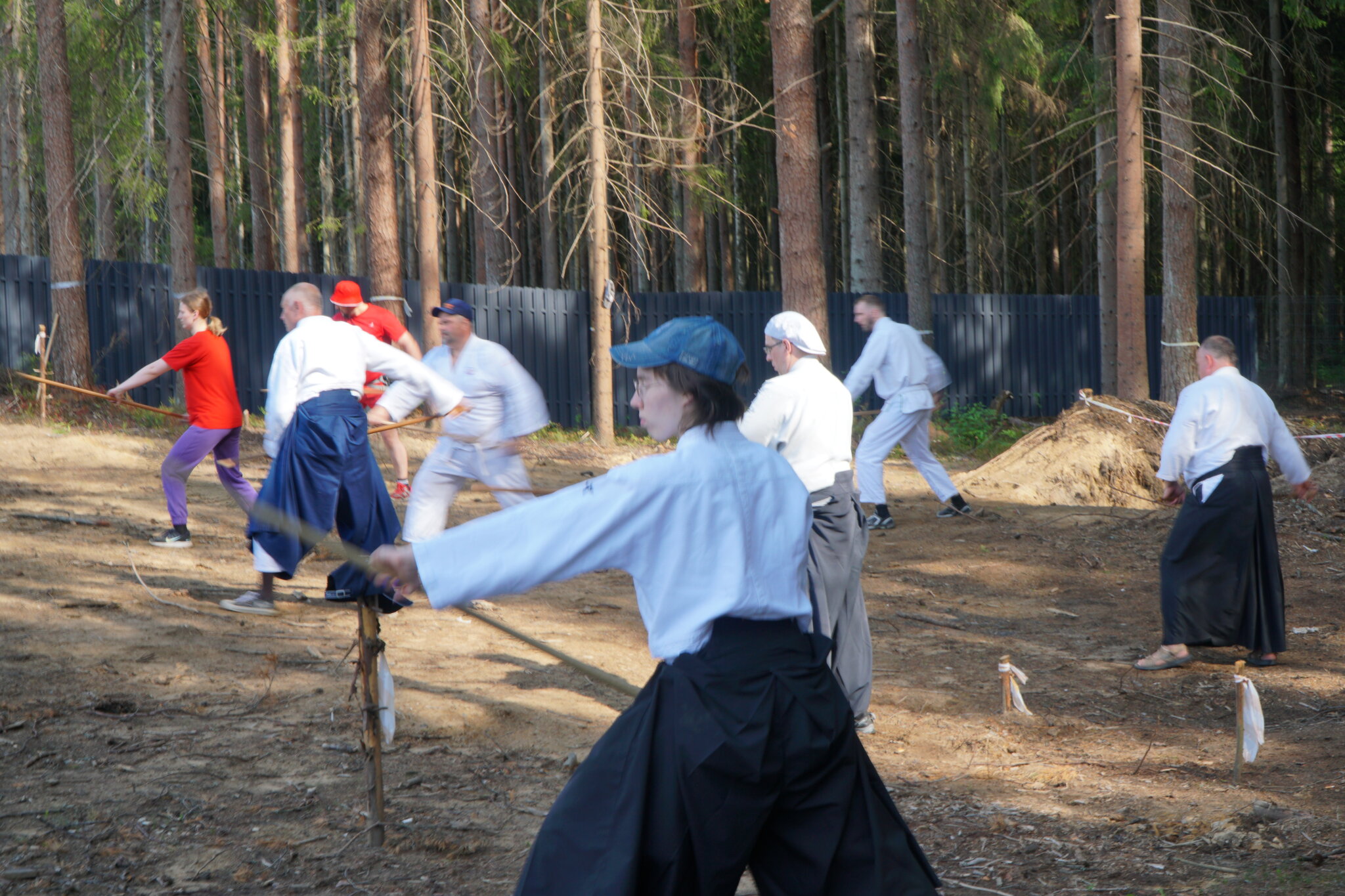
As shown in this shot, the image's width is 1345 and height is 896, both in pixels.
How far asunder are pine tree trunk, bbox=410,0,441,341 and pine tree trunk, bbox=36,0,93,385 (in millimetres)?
4049

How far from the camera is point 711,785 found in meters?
2.32

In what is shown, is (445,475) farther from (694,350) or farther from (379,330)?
(694,350)

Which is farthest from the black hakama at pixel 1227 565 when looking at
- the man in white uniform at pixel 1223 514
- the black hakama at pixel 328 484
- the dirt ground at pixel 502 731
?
the black hakama at pixel 328 484

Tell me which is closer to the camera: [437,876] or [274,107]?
[437,876]

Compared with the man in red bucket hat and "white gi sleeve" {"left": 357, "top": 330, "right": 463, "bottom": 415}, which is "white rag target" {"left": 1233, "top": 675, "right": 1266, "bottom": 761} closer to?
"white gi sleeve" {"left": 357, "top": 330, "right": 463, "bottom": 415}

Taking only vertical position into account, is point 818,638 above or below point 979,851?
above

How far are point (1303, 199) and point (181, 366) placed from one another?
92.1ft

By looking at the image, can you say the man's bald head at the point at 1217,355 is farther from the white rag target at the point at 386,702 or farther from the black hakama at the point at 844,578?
the white rag target at the point at 386,702

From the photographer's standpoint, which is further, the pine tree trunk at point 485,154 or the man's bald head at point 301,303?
the pine tree trunk at point 485,154

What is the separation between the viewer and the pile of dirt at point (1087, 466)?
12.7 m

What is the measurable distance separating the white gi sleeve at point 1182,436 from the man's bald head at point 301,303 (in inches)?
187

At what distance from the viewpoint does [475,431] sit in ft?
23.5

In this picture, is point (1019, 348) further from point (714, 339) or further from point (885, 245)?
point (714, 339)

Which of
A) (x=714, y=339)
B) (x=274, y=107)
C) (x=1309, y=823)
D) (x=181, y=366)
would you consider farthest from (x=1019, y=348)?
(x=274, y=107)
